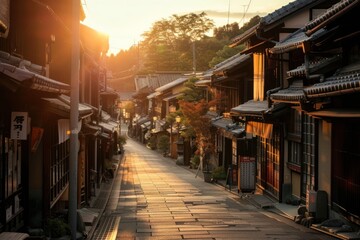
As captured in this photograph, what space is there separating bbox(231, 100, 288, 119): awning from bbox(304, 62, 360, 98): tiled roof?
23.3 ft

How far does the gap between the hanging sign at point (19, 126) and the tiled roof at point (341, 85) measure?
304 inches

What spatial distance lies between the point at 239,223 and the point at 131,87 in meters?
127

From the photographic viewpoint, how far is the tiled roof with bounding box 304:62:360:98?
43.5 feet

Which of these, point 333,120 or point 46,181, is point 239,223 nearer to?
point 333,120

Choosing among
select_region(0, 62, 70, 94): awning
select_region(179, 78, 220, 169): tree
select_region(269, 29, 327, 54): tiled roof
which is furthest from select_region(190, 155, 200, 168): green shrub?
select_region(0, 62, 70, 94): awning

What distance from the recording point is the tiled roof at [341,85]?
13.3 m

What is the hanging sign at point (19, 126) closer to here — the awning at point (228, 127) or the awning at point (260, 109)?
→ the awning at point (260, 109)

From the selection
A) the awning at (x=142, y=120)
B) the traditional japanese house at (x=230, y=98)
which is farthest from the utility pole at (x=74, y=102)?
the awning at (x=142, y=120)

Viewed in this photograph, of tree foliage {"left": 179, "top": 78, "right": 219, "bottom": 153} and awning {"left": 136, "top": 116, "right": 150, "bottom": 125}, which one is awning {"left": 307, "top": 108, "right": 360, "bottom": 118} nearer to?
tree foliage {"left": 179, "top": 78, "right": 219, "bottom": 153}

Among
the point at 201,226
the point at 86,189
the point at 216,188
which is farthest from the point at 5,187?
the point at 216,188

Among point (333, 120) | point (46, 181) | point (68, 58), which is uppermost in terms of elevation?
point (68, 58)

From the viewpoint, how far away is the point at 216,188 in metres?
35.7

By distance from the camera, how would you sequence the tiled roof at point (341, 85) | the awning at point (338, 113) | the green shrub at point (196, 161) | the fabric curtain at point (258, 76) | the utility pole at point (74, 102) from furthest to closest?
the green shrub at point (196, 161), the fabric curtain at point (258, 76), the utility pole at point (74, 102), the awning at point (338, 113), the tiled roof at point (341, 85)

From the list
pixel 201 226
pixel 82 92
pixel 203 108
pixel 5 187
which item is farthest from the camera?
pixel 203 108
